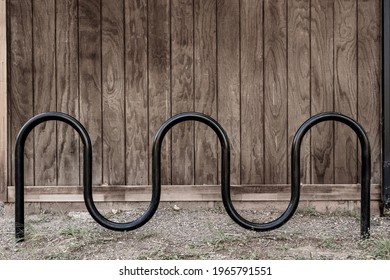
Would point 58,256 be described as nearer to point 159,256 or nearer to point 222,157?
point 159,256

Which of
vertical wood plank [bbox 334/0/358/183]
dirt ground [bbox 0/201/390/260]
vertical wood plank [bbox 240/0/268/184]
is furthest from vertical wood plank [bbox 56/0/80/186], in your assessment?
vertical wood plank [bbox 334/0/358/183]

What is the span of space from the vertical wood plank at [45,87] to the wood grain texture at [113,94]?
1.24 ft

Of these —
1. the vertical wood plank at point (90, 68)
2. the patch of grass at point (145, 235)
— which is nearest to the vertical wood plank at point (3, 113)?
the vertical wood plank at point (90, 68)

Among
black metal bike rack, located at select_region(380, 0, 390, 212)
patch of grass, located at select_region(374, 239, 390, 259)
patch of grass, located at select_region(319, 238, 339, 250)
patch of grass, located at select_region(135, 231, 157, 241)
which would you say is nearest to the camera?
patch of grass, located at select_region(374, 239, 390, 259)

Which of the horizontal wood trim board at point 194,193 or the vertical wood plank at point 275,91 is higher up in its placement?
the vertical wood plank at point 275,91

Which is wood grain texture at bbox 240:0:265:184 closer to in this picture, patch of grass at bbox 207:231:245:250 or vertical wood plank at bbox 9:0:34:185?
patch of grass at bbox 207:231:245:250

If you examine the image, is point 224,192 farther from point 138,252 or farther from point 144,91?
point 144,91

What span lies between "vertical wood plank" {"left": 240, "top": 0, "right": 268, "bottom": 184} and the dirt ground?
1.20ft

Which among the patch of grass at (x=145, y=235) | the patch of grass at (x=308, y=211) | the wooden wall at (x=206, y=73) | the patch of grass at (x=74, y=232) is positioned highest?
the wooden wall at (x=206, y=73)

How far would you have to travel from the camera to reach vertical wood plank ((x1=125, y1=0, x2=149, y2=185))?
3445 mm

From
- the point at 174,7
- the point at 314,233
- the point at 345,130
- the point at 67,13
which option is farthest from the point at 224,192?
the point at 67,13

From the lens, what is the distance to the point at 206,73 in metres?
3.45

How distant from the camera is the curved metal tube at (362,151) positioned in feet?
8.38

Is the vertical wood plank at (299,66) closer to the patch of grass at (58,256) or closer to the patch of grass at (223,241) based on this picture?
the patch of grass at (223,241)
